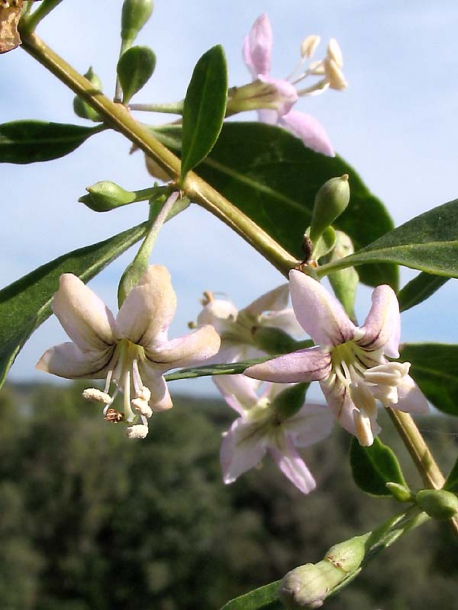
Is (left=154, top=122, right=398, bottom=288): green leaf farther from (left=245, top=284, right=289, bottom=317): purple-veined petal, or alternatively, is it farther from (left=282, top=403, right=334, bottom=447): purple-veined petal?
(left=282, top=403, right=334, bottom=447): purple-veined petal

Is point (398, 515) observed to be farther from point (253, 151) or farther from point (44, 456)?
point (44, 456)

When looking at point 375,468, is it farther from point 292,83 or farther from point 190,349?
point 292,83

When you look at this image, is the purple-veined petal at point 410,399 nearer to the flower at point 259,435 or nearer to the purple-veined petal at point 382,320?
the purple-veined petal at point 382,320

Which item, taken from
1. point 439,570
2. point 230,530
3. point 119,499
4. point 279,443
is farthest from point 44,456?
point 279,443

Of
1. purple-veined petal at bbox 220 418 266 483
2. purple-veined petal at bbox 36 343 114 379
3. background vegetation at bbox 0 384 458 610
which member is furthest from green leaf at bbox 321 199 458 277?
background vegetation at bbox 0 384 458 610

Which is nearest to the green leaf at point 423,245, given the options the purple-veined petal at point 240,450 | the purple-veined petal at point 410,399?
the purple-veined petal at point 410,399

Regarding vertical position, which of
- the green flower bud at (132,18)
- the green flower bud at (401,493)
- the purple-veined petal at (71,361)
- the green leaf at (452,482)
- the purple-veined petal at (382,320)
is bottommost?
the green leaf at (452,482)
